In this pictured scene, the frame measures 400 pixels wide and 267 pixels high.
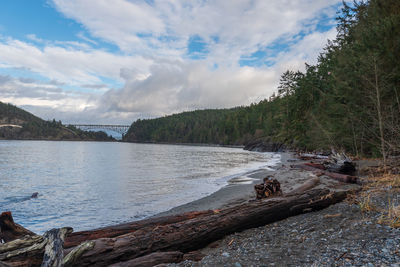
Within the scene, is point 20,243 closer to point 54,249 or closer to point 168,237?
point 54,249

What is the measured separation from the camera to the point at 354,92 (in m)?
15.9

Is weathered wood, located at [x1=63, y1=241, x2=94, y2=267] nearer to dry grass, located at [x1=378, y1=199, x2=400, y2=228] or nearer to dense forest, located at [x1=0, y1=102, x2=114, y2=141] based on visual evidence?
dry grass, located at [x1=378, y1=199, x2=400, y2=228]

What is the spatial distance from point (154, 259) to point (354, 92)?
650 inches

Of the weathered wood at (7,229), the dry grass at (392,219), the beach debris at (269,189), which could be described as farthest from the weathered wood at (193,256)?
the beach debris at (269,189)

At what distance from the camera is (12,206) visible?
34.6ft

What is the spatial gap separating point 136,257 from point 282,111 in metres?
46.1

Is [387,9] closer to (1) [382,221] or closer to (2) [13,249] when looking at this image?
(1) [382,221]

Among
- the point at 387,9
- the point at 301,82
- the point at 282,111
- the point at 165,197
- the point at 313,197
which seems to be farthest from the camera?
the point at 282,111

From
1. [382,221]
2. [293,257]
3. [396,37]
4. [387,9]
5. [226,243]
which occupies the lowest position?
[226,243]

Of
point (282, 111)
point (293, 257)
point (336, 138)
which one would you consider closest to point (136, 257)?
point (293, 257)

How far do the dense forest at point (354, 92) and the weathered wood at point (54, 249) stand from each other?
8343 millimetres

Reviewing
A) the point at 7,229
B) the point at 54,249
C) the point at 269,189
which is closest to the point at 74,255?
the point at 54,249

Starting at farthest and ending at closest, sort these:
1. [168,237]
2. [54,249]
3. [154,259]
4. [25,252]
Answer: [168,237] < [154,259] < [54,249] < [25,252]

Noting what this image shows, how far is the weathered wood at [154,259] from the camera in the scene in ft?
12.6
